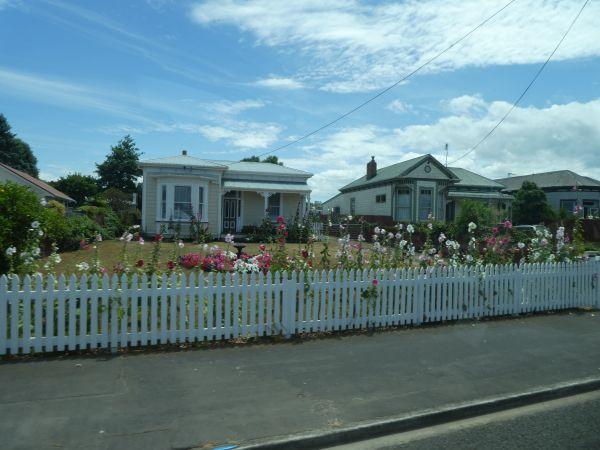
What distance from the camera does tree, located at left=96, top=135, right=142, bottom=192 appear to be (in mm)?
57312

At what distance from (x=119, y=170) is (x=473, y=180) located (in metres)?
40.9

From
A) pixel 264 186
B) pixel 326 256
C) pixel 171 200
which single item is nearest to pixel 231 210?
pixel 264 186

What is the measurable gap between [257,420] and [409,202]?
28.6 m

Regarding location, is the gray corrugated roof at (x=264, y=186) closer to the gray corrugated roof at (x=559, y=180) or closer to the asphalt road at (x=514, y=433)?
the asphalt road at (x=514, y=433)

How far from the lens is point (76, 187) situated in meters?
49.6

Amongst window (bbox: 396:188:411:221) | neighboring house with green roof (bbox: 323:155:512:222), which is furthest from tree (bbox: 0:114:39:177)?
window (bbox: 396:188:411:221)

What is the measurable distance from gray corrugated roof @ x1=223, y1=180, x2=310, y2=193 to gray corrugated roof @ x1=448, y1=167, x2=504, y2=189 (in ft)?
45.5

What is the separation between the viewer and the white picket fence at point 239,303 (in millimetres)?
6109

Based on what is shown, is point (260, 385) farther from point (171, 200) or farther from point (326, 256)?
point (171, 200)

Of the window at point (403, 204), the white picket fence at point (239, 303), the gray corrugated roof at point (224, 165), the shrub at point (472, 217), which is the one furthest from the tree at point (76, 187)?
the white picket fence at point (239, 303)

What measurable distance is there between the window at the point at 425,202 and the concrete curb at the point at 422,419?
26239 millimetres

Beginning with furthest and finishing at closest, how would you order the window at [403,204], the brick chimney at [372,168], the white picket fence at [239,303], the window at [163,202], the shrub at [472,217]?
the brick chimney at [372,168] < the window at [403,204] < the window at [163,202] < the shrub at [472,217] < the white picket fence at [239,303]

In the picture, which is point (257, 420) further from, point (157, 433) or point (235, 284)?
point (235, 284)

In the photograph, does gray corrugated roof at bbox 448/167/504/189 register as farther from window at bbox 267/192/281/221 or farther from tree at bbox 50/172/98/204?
tree at bbox 50/172/98/204
